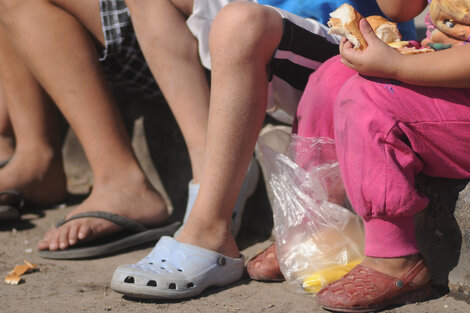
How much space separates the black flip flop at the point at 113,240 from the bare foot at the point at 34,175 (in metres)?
0.57

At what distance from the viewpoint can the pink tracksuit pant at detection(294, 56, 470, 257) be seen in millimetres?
1601

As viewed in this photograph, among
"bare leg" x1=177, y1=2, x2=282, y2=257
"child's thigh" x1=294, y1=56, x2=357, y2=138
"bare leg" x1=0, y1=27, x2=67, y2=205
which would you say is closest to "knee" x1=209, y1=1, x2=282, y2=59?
"bare leg" x1=177, y1=2, x2=282, y2=257

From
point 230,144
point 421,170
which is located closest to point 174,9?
point 230,144

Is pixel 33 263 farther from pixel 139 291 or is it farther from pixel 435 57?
pixel 435 57

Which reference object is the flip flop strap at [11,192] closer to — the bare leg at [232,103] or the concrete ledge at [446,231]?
the bare leg at [232,103]

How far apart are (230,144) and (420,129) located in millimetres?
555

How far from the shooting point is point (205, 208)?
6.23 feet

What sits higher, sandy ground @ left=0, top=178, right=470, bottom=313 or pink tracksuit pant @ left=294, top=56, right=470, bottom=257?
pink tracksuit pant @ left=294, top=56, right=470, bottom=257

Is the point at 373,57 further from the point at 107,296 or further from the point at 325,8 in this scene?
the point at 107,296

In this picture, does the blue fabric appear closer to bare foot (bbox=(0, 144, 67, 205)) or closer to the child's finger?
the child's finger

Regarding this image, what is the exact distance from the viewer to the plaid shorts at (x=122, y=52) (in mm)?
2580

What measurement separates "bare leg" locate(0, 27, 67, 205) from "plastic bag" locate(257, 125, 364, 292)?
4.54ft

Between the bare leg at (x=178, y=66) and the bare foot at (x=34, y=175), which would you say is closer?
the bare leg at (x=178, y=66)

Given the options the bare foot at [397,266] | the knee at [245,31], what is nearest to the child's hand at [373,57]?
the knee at [245,31]
